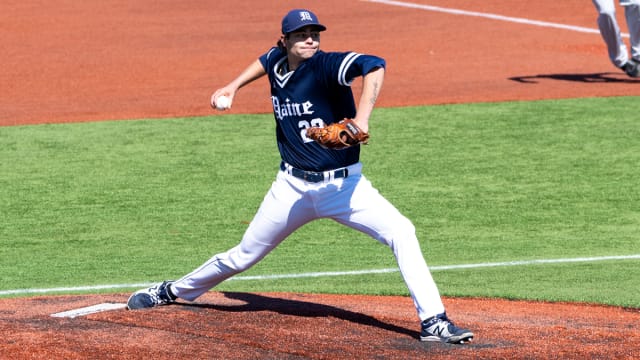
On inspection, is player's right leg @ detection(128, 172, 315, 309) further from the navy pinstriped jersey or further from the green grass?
the green grass

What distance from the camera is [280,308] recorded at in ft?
24.8

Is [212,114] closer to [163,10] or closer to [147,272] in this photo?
[147,272]

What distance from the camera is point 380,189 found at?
11.7m

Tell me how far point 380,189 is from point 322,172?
16.7 feet

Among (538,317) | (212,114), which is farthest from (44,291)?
(212,114)

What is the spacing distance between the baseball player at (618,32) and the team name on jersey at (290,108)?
9.57 metres

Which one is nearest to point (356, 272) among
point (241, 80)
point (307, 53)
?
point (241, 80)

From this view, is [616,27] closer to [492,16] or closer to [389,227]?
[492,16]

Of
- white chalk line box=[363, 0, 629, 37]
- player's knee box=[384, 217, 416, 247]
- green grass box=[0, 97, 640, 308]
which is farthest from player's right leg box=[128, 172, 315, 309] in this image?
white chalk line box=[363, 0, 629, 37]

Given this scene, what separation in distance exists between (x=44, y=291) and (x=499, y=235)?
3679 millimetres

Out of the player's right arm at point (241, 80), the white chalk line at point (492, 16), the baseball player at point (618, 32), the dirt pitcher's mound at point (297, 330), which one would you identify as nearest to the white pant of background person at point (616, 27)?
the baseball player at point (618, 32)

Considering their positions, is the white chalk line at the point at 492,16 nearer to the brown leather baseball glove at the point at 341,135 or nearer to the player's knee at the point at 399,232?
the player's knee at the point at 399,232

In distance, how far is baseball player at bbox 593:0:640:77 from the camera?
615 inches

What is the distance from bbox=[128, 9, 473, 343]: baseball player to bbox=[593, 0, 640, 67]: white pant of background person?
9.50 metres
